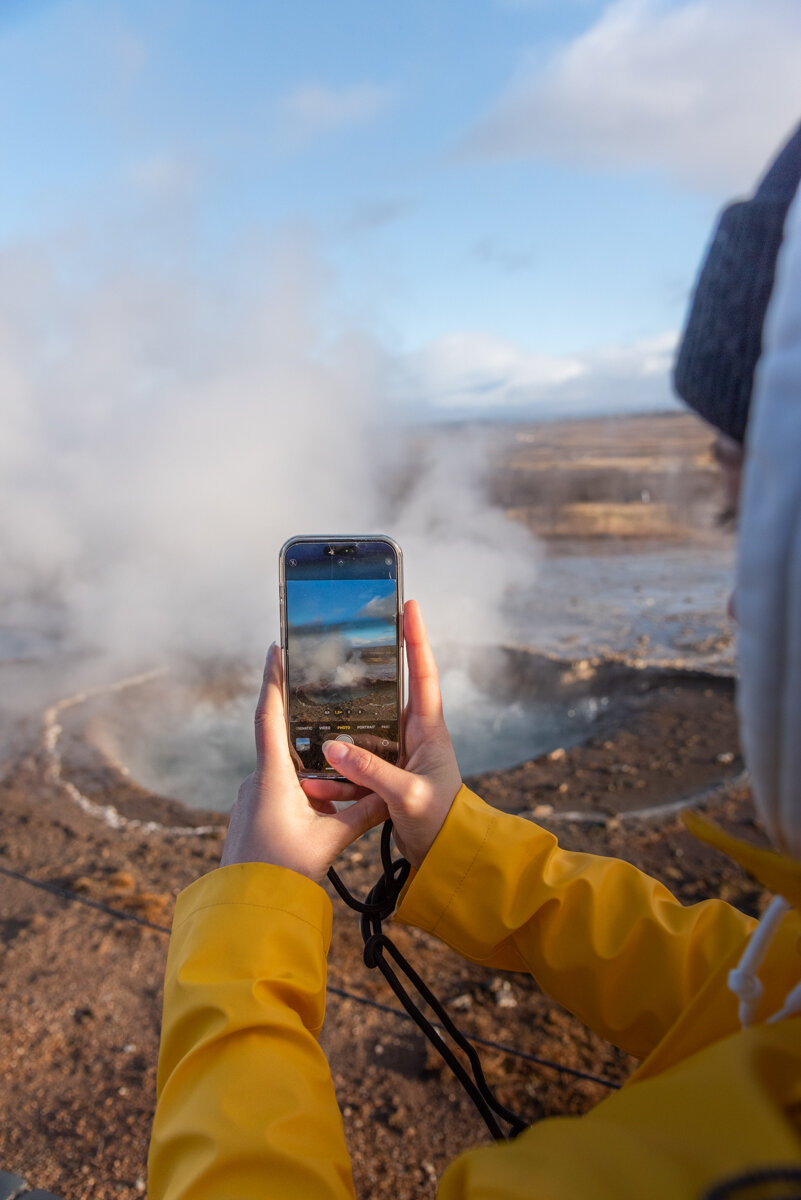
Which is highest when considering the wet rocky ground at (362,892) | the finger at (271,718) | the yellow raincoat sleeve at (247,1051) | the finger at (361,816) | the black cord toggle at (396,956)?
the finger at (271,718)

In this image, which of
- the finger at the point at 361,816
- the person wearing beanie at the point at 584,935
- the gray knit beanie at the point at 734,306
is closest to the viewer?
the person wearing beanie at the point at 584,935

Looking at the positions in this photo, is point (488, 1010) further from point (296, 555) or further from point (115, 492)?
point (115, 492)

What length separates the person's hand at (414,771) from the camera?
134 centimetres

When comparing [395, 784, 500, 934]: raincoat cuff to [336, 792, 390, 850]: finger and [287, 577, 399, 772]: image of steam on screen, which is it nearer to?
[336, 792, 390, 850]: finger

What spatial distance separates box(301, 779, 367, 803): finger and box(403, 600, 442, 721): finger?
7.4 inches

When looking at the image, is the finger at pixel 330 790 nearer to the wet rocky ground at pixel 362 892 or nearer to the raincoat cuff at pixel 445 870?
the raincoat cuff at pixel 445 870

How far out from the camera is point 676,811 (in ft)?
15.4

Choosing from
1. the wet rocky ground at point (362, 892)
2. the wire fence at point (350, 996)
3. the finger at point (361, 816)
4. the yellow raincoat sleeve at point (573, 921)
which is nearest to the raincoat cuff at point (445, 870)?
the yellow raincoat sleeve at point (573, 921)

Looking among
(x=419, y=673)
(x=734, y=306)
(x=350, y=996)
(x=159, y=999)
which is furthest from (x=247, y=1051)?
(x=159, y=999)

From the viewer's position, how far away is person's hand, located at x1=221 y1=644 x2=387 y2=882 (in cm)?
123

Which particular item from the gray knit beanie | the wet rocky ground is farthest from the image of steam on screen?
the wet rocky ground

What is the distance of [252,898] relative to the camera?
3.63 ft

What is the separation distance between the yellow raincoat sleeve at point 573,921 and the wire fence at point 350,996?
1.09m

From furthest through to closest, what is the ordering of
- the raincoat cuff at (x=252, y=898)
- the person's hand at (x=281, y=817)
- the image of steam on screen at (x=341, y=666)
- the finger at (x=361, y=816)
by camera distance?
the image of steam on screen at (x=341, y=666) < the finger at (x=361, y=816) < the person's hand at (x=281, y=817) < the raincoat cuff at (x=252, y=898)
